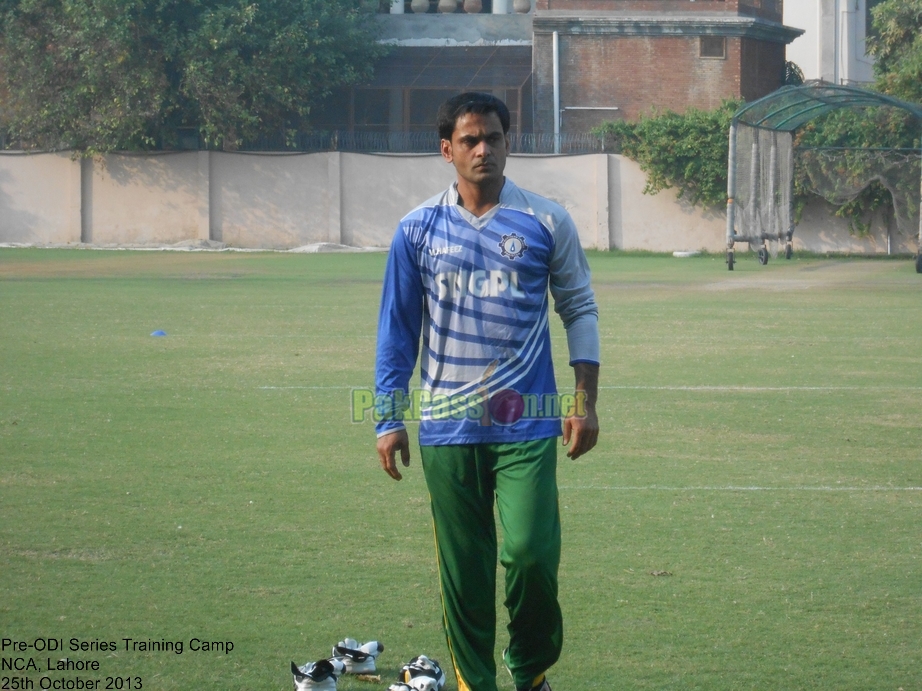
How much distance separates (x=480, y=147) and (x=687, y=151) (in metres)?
30.6

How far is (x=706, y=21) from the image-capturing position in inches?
1511

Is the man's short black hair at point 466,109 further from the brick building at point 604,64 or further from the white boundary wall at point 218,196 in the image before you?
the brick building at point 604,64

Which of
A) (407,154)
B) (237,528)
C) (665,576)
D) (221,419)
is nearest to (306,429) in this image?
(221,419)

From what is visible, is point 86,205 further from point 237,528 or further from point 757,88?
point 237,528

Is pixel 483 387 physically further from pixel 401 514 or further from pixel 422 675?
pixel 401 514

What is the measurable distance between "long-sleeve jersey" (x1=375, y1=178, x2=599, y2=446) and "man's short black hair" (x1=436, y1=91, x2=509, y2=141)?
0.21 m

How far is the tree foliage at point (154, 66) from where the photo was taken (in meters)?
35.1

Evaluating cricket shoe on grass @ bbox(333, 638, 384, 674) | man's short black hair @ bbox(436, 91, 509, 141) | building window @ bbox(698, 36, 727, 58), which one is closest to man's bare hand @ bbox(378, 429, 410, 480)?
cricket shoe on grass @ bbox(333, 638, 384, 674)

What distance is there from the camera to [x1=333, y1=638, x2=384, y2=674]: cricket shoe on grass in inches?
177

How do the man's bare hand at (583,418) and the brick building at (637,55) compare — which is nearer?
the man's bare hand at (583,418)

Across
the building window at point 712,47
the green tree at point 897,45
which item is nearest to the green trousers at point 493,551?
the green tree at point 897,45

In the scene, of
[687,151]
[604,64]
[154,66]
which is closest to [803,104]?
[687,151]

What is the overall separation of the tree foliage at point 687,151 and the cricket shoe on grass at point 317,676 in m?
30.8

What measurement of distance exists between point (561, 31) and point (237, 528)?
34.2 metres
